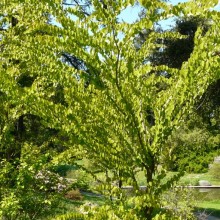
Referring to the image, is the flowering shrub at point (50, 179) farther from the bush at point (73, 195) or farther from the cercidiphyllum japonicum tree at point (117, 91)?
the bush at point (73, 195)

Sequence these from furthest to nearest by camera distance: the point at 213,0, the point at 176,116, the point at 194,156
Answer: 1. the point at 194,156
2. the point at 176,116
3. the point at 213,0

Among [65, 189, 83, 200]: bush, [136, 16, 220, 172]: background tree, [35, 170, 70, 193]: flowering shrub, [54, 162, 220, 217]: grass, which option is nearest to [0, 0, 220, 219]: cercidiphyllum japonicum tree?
[54, 162, 220, 217]: grass

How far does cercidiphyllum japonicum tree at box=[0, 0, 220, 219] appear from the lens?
3135 mm

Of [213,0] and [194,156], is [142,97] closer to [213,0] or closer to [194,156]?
[213,0]

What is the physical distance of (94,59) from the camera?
3.27 meters

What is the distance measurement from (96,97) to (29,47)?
2.78 ft

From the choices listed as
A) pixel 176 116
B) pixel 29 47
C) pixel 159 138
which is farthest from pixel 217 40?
pixel 29 47

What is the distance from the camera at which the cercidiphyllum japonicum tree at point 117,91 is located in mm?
3135

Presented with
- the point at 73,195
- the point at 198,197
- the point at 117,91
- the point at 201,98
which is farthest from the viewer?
the point at 201,98

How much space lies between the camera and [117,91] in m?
3.41

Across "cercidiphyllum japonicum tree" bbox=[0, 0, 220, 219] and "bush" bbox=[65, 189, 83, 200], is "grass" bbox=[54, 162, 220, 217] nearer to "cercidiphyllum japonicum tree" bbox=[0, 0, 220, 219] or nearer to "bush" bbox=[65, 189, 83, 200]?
"bush" bbox=[65, 189, 83, 200]

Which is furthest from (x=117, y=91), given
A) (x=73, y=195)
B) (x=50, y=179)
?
(x=73, y=195)

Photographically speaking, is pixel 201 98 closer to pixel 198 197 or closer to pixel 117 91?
pixel 198 197

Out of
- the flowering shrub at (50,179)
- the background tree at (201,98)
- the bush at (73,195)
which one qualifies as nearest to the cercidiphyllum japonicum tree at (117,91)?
the flowering shrub at (50,179)
